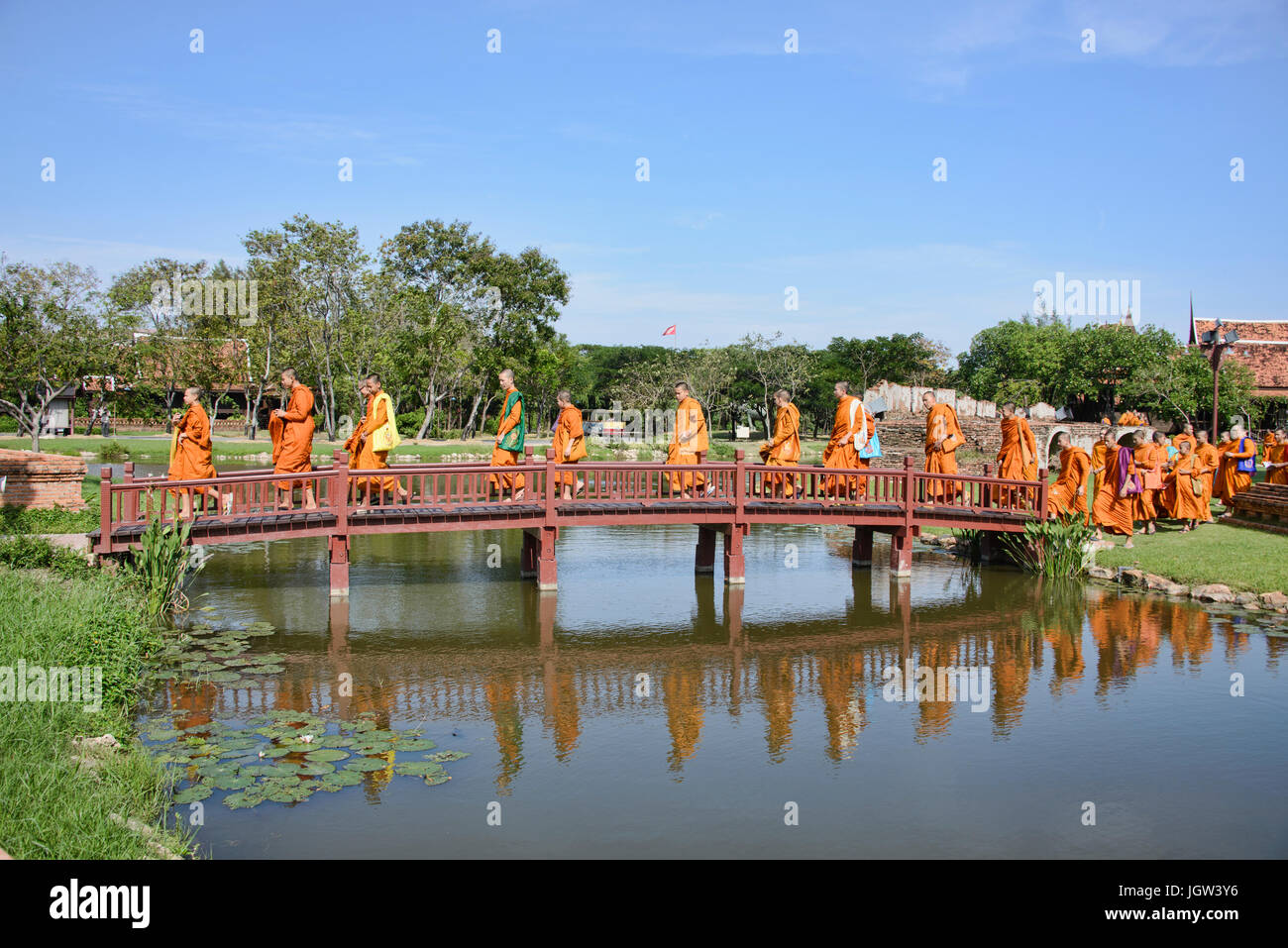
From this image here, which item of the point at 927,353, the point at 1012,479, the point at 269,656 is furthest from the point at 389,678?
the point at 927,353

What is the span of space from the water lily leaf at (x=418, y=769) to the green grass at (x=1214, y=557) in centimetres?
1079

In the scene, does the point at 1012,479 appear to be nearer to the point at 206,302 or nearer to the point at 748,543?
the point at 748,543

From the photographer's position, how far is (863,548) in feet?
53.3

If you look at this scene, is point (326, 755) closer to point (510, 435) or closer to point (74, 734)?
point (74, 734)

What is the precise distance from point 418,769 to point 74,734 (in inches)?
89.1

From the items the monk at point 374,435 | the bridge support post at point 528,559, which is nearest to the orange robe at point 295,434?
the monk at point 374,435

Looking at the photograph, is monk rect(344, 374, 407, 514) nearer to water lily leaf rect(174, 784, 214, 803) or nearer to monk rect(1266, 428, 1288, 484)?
water lily leaf rect(174, 784, 214, 803)

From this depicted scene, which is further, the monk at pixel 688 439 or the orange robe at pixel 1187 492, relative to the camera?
the orange robe at pixel 1187 492

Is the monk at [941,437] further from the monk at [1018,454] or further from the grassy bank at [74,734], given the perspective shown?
the grassy bank at [74,734]

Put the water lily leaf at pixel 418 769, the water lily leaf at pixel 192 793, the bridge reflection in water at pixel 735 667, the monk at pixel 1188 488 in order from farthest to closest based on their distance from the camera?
the monk at pixel 1188 488 → the bridge reflection in water at pixel 735 667 → the water lily leaf at pixel 418 769 → the water lily leaf at pixel 192 793

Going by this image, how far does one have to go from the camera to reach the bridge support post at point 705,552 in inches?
604

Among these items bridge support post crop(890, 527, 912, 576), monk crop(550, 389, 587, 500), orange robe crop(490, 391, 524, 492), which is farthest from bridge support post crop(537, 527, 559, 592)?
bridge support post crop(890, 527, 912, 576)

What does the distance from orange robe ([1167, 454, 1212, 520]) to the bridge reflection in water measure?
355 centimetres

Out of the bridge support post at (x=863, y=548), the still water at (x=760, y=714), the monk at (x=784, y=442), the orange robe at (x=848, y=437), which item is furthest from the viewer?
the bridge support post at (x=863, y=548)
